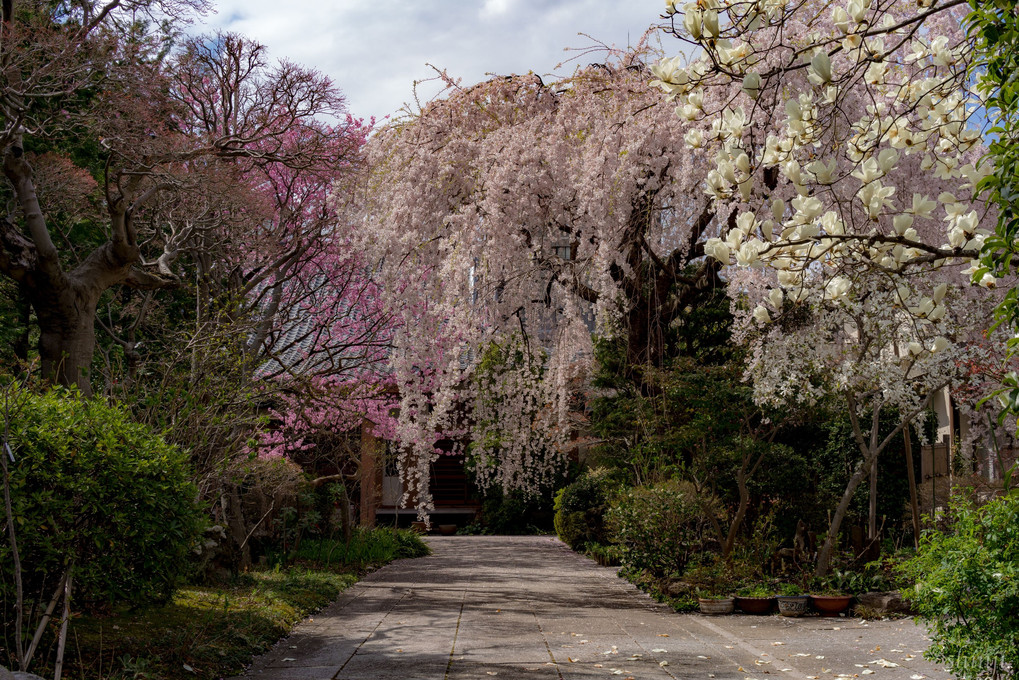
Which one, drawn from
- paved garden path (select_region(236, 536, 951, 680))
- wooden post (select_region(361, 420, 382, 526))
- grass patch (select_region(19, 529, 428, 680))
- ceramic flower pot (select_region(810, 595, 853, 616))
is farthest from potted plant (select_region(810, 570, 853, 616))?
wooden post (select_region(361, 420, 382, 526))

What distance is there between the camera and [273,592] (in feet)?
31.2

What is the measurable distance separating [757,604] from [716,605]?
45 cm

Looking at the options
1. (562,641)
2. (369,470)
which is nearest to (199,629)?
(562,641)

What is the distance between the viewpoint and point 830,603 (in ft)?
29.5

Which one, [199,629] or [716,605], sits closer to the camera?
[199,629]

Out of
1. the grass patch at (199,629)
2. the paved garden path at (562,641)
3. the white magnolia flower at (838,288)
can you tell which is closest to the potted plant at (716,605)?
the paved garden path at (562,641)

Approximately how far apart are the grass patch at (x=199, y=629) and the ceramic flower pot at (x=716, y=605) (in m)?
4.42

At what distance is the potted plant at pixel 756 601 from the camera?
9.21 metres

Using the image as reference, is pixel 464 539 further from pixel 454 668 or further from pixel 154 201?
pixel 454 668

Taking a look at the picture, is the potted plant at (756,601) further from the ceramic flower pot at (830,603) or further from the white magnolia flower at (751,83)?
the white magnolia flower at (751,83)

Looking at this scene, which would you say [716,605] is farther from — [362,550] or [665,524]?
[362,550]

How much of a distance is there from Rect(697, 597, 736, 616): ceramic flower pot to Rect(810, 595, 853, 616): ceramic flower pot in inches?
35.5

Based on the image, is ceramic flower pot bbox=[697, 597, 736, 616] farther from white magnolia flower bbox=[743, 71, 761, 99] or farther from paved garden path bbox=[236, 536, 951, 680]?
white magnolia flower bbox=[743, 71, 761, 99]

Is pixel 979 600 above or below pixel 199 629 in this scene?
above
